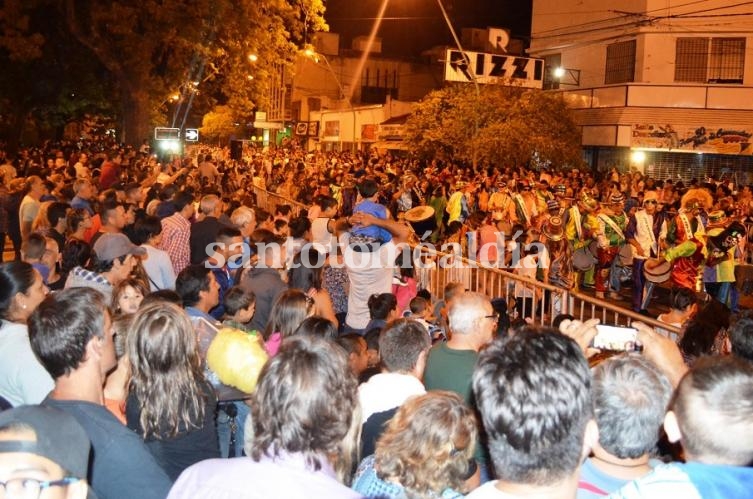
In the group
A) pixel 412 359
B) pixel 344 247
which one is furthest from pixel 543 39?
pixel 412 359

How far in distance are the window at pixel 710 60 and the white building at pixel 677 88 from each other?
4 cm

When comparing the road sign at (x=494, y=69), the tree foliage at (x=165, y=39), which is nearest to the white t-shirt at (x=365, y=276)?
the tree foliage at (x=165, y=39)

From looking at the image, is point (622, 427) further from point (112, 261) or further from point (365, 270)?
point (365, 270)

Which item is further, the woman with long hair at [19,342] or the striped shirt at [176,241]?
the striped shirt at [176,241]

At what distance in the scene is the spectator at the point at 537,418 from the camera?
230 cm

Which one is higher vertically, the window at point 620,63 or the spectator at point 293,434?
the window at point 620,63

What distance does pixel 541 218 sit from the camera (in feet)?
Result: 46.1

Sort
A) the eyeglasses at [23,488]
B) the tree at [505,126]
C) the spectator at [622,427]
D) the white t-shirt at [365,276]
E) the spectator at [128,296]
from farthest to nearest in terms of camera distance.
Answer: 1. the tree at [505,126]
2. the white t-shirt at [365,276]
3. the spectator at [128,296]
4. the spectator at [622,427]
5. the eyeglasses at [23,488]

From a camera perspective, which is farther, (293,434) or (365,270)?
(365,270)

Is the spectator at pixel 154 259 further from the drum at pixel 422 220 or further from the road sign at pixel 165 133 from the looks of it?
the road sign at pixel 165 133

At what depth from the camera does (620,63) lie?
106 feet

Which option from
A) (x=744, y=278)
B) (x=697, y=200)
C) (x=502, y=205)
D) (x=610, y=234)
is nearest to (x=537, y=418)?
(x=744, y=278)

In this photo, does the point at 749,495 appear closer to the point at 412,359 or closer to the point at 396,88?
the point at 412,359

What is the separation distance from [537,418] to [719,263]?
10733 mm
